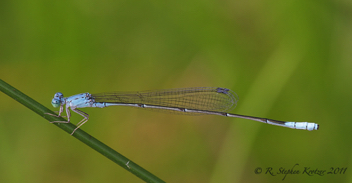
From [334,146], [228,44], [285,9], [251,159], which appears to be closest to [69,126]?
[251,159]

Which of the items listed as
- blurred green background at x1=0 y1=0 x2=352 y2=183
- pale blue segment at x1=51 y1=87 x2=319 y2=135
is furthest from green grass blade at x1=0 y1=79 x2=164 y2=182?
blurred green background at x1=0 y1=0 x2=352 y2=183

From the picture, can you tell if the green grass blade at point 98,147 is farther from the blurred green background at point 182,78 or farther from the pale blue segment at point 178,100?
the blurred green background at point 182,78

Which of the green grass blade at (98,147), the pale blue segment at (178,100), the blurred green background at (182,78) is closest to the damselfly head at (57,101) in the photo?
the pale blue segment at (178,100)

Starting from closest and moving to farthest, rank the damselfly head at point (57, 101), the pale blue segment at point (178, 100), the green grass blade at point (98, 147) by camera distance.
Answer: the green grass blade at point (98, 147)
the damselfly head at point (57, 101)
the pale blue segment at point (178, 100)

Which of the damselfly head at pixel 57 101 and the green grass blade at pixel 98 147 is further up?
the damselfly head at pixel 57 101

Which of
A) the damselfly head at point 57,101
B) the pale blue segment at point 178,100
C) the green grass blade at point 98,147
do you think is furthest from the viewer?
the pale blue segment at point 178,100

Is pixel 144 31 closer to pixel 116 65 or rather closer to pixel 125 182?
pixel 116 65

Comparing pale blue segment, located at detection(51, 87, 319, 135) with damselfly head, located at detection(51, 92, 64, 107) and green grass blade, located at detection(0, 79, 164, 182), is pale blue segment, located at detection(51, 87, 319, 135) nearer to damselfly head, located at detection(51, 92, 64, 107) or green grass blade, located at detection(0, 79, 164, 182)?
damselfly head, located at detection(51, 92, 64, 107)

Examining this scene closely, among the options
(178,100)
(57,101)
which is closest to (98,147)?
(57,101)
